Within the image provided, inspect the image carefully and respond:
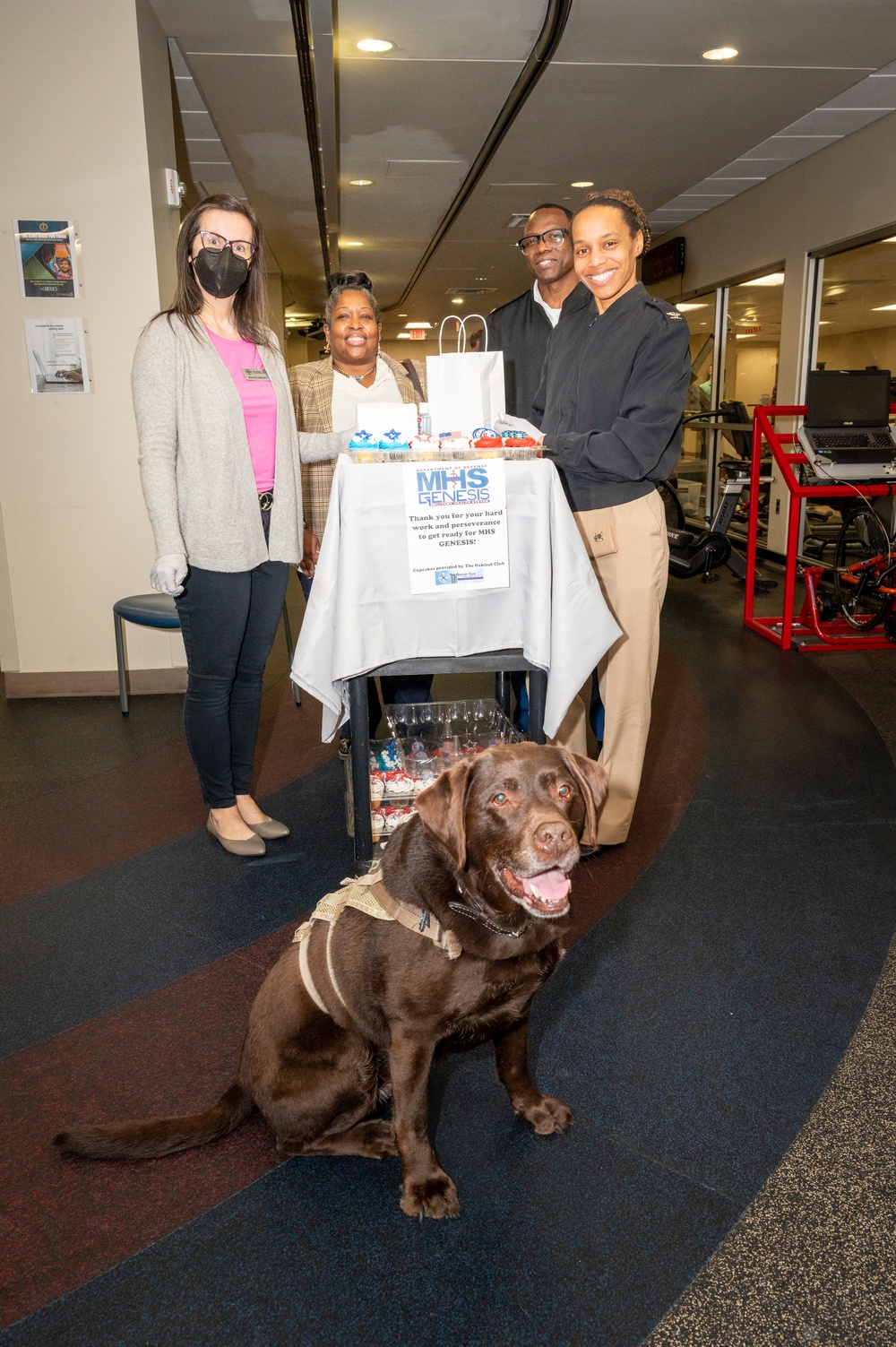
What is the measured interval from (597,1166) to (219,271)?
2.26m

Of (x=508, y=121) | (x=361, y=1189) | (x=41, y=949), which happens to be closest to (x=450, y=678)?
(x=41, y=949)

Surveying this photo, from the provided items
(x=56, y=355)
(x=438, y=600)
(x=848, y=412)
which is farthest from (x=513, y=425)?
(x=848, y=412)

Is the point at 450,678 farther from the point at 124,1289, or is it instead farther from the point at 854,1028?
the point at 124,1289

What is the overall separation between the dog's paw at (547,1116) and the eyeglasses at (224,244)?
2161 millimetres

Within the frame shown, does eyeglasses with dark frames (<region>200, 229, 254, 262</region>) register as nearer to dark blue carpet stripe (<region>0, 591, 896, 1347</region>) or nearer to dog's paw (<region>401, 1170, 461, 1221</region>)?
dark blue carpet stripe (<region>0, 591, 896, 1347</region>)

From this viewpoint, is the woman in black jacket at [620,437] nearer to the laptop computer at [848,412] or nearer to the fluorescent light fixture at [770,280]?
the laptop computer at [848,412]

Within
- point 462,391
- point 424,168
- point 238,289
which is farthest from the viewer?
point 424,168

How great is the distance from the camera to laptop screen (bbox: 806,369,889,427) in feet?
18.3

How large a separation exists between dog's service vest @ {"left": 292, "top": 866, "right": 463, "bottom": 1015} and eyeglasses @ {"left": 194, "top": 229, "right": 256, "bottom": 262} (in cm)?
172

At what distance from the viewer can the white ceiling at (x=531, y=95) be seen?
14.8 ft

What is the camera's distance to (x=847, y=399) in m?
5.60

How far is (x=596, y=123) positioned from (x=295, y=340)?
17.1 meters

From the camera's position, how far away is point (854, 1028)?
2.04m

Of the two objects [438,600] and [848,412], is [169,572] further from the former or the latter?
[848,412]
